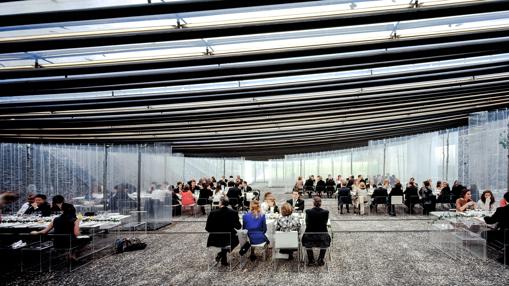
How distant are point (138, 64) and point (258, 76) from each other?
6.34 ft

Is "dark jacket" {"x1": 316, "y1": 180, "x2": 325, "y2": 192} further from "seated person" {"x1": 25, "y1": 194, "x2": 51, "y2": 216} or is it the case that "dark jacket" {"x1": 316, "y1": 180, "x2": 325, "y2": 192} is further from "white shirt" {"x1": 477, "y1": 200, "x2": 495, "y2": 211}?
"seated person" {"x1": 25, "y1": 194, "x2": 51, "y2": 216}

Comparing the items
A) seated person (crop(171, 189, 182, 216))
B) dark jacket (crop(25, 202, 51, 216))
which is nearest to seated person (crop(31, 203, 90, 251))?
dark jacket (crop(25, 202, 51, 216))

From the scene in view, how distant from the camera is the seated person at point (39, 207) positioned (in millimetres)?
9266

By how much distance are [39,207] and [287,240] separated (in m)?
6.78

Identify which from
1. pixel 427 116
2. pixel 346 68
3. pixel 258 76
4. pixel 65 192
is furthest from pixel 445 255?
pixel 65 192

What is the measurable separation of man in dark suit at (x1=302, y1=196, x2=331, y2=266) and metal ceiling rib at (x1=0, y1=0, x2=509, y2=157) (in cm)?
247

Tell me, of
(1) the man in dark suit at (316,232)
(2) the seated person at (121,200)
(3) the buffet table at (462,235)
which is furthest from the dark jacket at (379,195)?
(2) the seated person at (121,200)

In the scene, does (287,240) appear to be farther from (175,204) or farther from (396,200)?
(175,204)

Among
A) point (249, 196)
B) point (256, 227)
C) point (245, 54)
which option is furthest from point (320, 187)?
point (245, 54)

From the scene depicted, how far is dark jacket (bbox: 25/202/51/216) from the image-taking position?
30.4 feet

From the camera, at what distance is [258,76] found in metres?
6.30

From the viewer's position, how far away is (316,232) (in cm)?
672

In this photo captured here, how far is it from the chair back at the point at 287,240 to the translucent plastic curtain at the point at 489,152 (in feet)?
27.5

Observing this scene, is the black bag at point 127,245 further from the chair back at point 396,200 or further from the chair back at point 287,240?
the chair back at point 396,200
